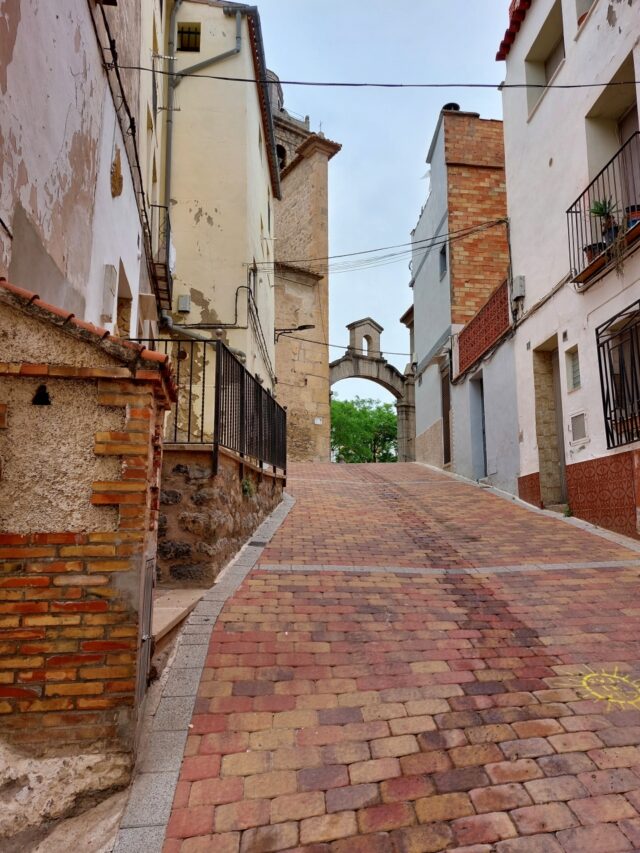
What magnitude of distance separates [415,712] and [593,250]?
269 inches

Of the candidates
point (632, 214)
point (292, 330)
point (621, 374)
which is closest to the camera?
point (632, 214)

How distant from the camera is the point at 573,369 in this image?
8523 millimetres

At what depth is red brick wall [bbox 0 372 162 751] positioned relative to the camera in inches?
98.0

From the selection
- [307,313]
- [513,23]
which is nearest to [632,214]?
[513,23]

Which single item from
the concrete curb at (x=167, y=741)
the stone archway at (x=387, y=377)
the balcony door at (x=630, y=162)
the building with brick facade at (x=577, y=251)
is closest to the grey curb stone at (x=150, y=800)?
the concrete curb at (x=167, y=741)

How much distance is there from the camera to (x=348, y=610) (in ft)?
14.3

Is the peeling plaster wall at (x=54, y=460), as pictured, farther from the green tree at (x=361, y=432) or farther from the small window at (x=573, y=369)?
the green tree at (x=361, y=432)

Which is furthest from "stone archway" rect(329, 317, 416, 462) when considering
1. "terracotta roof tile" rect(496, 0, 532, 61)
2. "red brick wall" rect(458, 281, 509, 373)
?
"terracotta roof tile" rect(496, 0, 532, 61)

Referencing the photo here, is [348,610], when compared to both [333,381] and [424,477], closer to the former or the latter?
[424,477]

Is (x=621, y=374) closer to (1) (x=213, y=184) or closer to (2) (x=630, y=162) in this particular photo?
(2) (x=630, y=162)

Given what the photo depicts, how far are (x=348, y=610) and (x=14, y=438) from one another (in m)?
2.74

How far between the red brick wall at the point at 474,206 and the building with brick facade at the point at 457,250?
0.08ft

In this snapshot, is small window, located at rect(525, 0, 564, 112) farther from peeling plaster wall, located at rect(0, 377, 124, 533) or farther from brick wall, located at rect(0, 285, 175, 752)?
peeling plaster wall, located at rect(0, 377, 124, 533)

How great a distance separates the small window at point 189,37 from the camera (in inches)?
530
